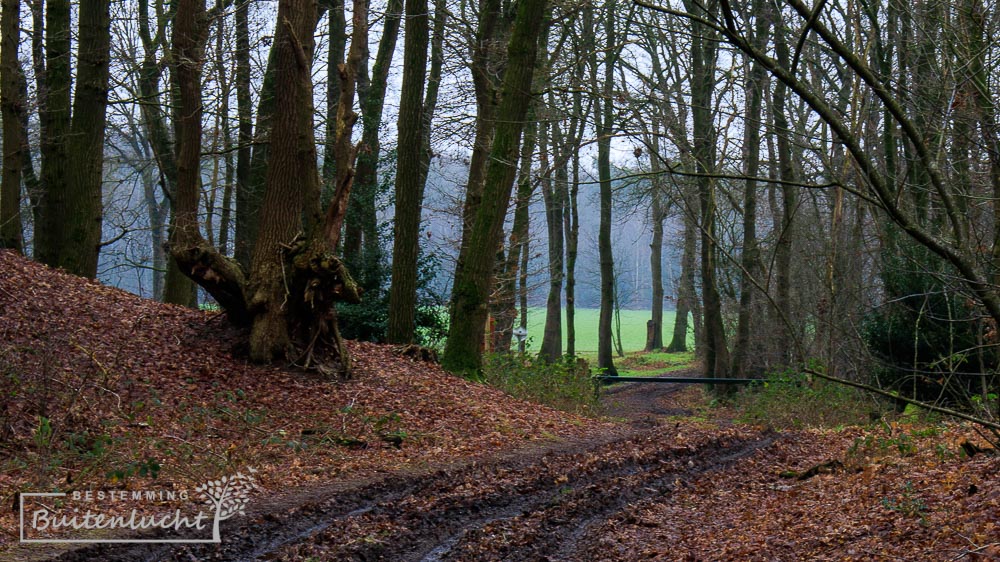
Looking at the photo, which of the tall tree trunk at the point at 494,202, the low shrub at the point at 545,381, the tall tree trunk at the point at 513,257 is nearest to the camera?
the tall tree trunk at the point at 494,202

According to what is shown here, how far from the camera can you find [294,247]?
10875 millimetres

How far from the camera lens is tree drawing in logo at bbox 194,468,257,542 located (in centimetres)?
625

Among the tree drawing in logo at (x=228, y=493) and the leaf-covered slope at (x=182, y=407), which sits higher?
the leaf-covered slope at (x=182, y=407)

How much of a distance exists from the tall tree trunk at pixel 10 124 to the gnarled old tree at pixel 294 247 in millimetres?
3894

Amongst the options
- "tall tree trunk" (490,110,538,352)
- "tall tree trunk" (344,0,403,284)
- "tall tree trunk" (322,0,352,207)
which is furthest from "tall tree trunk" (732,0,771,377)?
"tall tree trunk" (322,0,352,207)

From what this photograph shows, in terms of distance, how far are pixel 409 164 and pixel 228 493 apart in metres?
8.95

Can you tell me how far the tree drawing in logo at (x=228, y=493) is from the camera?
6250mm

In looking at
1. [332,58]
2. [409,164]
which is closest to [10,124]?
[409,164]

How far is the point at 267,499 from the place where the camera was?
268 inches

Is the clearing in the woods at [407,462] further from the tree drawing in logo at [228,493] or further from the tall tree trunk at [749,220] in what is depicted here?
the tall tree trunk at [749,220]

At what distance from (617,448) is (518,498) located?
10.2 ft

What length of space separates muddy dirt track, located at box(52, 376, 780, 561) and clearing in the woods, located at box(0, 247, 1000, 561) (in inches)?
1.1

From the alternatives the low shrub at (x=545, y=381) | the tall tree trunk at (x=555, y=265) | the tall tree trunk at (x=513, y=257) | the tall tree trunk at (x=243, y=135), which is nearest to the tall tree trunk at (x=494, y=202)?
the low shrub at (x=545, y=381)

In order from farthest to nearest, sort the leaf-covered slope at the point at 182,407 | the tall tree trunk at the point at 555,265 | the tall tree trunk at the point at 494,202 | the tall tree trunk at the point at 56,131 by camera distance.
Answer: the tall tree trunk at the point at 555,265 < the tall tree trunk at the point at 494,202 < the tall tree trunk at the point at 56,131 < the leaf-covered slope at the point at 182,407
